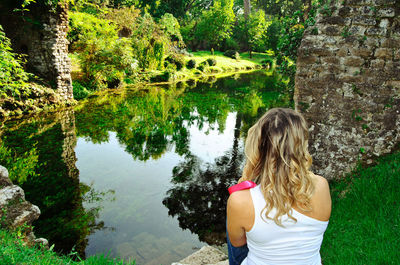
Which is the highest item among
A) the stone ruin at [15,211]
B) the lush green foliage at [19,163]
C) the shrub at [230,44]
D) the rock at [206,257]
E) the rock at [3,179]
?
the shrub at [230,44]

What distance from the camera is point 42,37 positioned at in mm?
12227

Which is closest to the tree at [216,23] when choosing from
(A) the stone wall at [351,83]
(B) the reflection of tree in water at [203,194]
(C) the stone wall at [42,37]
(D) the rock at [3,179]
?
(C) the stone wall at [42,37]

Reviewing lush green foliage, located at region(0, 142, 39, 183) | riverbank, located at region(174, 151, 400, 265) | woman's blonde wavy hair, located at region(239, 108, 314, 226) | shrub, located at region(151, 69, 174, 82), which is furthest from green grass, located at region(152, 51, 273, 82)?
woman's blonde wavy hair, located at region(239, 108, 314, 226)

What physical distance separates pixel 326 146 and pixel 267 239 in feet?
11.7

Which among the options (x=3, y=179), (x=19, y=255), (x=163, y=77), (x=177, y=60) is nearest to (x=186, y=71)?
(x=177, y=60)

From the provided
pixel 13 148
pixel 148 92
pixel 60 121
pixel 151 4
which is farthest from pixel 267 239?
pixel 151 4

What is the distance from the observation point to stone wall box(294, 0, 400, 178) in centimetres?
421

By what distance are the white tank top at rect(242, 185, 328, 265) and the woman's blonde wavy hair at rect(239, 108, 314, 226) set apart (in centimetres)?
4

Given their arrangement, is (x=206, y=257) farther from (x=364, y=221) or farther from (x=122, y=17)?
(x=122, y=17)

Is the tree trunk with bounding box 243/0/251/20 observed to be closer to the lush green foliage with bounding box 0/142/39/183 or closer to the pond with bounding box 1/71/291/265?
the pond with bounding box 1/71/291/265

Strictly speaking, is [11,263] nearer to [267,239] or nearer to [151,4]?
[267,239]

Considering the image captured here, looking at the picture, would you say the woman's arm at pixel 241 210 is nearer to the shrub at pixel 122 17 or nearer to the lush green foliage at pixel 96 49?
the lush green foliage at pixel 96 49

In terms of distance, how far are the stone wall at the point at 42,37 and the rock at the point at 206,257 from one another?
11240 millimetres

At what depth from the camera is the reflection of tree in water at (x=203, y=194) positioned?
4723mm
